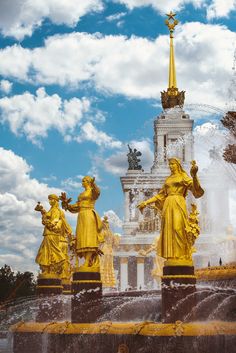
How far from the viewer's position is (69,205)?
1248cm

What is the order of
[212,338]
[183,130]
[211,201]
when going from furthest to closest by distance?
[183,130] → [211,201] → [212,338]

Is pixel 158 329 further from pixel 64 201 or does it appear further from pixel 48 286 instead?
pixel 48 286

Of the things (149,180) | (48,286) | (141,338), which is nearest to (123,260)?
(149,180)

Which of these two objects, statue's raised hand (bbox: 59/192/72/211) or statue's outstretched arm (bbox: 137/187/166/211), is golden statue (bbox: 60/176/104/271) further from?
statue's outstretched arm (bbox: 137/187/166/211)

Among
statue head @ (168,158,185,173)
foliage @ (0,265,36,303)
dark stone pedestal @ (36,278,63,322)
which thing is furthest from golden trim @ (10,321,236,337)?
foliage @ (0,265,36,303)

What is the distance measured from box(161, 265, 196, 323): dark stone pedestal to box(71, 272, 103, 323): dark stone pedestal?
1.78 m

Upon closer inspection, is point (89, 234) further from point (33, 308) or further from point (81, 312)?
point (33, 308)

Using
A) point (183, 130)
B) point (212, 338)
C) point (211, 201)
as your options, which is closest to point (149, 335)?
point (212, 338)

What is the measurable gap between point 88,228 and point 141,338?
2.88 meters

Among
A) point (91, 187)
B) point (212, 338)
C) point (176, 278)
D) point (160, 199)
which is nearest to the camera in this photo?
point (212, 338)

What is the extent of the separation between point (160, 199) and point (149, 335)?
2.74 metres

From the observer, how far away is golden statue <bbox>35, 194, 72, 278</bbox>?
14.7 m

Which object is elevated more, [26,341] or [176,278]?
[176,278]

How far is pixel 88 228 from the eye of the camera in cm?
1184
